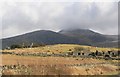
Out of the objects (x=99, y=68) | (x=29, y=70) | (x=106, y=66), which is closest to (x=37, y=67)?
(x=29, y=70)

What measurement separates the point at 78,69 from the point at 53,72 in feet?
33.0

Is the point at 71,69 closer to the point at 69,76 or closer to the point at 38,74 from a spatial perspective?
the point at 69,76

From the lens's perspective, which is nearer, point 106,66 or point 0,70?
point 0,70

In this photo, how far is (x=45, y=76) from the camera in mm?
54000

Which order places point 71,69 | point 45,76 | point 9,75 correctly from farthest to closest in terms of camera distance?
point 71,69 → point 45,76 → point 9,75

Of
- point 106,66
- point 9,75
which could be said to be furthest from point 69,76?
point 106,66

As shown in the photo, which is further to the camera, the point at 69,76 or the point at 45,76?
the point at 69,76

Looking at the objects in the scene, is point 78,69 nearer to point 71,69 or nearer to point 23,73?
point 71,69

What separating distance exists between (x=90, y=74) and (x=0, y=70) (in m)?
19.7

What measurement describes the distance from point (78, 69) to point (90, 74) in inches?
97.8

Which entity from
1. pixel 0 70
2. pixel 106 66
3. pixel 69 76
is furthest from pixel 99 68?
pixel 0 70

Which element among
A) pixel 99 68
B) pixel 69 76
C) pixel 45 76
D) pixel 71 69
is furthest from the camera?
pixel 99 68

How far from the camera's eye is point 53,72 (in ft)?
186

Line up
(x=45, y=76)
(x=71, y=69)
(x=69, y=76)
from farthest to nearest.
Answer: (x=71, y=69) → (x=69, y=76) → (x=45, y=76)
